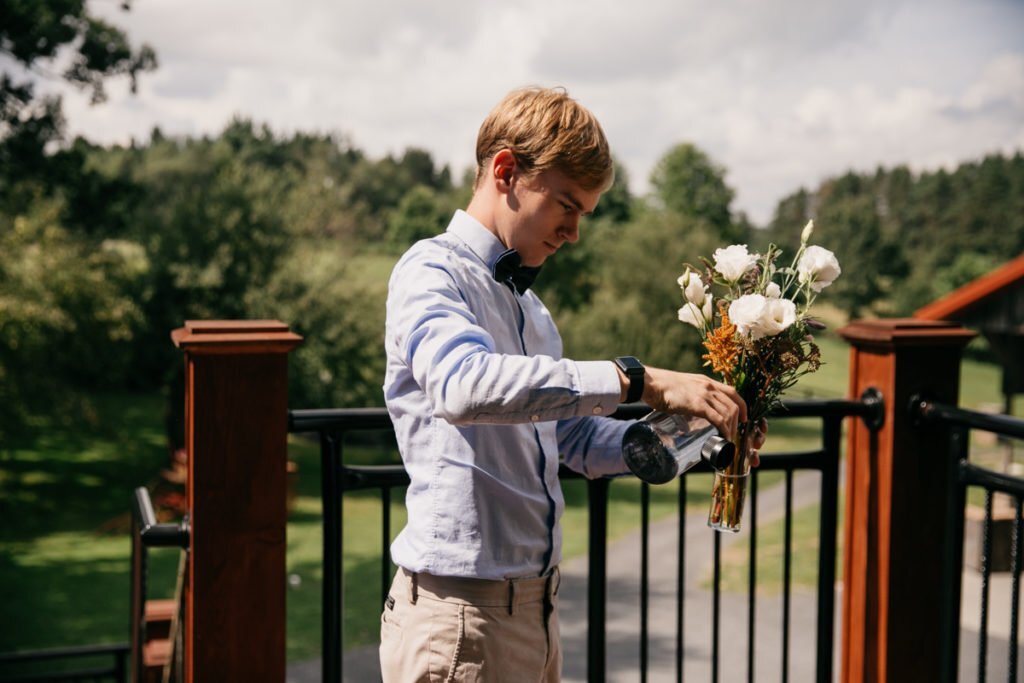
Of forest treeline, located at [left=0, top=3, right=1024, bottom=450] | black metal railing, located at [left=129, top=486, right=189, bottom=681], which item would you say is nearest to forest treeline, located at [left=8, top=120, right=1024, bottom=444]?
forest treeline, located at [left=0, top=3, right=1024, bottom=450]

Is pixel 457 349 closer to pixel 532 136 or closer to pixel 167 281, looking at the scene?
pixel 532 136

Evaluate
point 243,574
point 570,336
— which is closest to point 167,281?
point 570,336

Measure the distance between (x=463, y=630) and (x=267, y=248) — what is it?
73.1ft

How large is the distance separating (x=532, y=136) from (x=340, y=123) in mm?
46002

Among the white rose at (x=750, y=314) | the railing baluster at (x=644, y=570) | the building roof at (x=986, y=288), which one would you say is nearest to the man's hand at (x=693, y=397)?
the white rose at (x=750, y=314)

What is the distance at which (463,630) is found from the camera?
1549 millimetres

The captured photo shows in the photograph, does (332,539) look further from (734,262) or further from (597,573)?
(734,262)

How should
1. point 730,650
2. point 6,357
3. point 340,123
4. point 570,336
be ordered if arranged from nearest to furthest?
point 730,650 < point 6,357 < point 570,336 < point 340,123

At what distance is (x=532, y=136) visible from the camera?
1.52m

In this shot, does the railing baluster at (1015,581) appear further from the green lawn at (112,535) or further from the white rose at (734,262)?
the green lawn at (112,535)

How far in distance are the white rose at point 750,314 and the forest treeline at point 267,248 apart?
1.06ft

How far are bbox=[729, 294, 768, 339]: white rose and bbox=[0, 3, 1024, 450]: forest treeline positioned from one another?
0.32m

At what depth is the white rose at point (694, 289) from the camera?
177cm

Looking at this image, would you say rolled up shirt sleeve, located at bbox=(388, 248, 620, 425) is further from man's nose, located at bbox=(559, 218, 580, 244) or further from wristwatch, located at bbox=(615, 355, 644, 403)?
man's nose, located at bbox=(559, 218, 580, 244)
